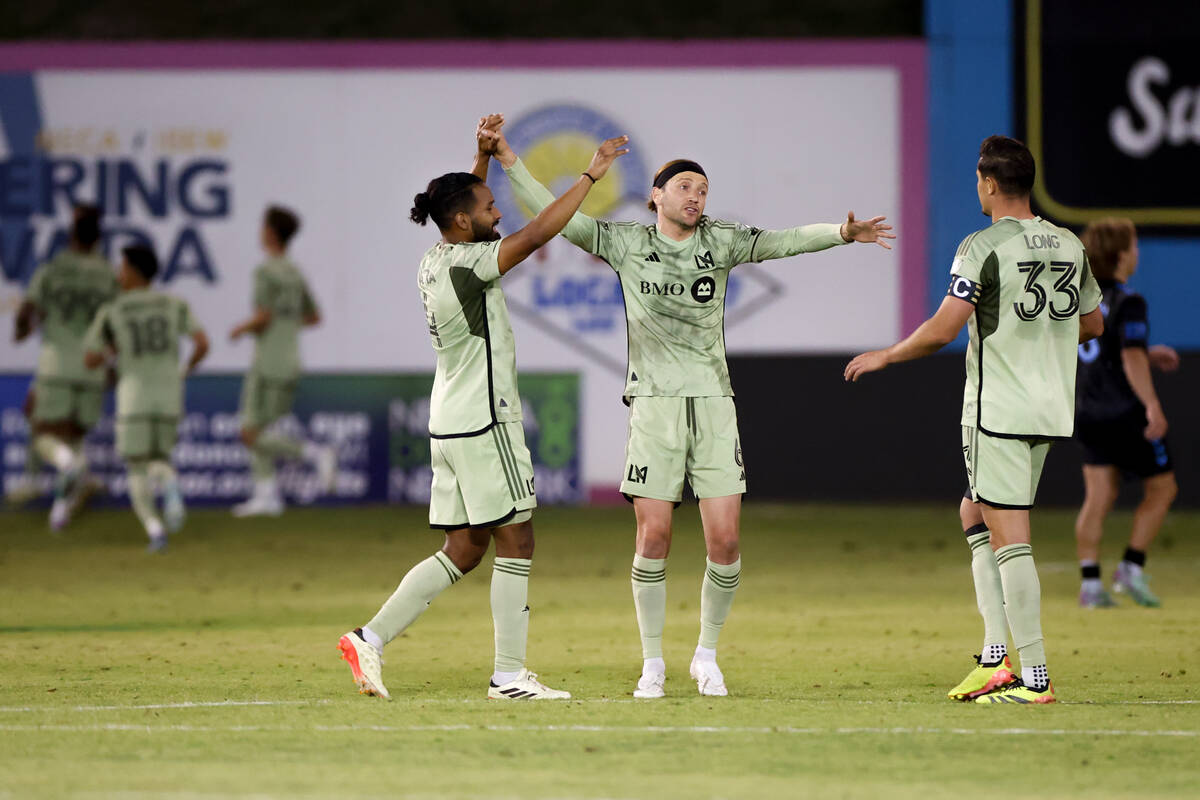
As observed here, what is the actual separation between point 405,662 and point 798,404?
885cm

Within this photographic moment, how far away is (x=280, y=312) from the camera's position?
15625 mm

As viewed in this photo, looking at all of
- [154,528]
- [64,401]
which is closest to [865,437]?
[154,528]

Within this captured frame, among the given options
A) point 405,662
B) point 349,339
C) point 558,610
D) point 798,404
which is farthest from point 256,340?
point 405,662

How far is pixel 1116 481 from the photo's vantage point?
33.8ft

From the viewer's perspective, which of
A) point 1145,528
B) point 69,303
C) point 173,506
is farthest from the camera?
point 69,303

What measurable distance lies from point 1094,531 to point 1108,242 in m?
1.66

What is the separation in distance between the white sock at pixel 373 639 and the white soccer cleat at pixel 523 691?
18.1 inches

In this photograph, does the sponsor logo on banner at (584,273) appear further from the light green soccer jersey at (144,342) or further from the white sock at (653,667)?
the white sock at (653,667)

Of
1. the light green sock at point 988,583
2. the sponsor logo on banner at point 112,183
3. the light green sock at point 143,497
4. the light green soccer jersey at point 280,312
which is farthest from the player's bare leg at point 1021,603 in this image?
the sponsor logo on banner at point 112,183

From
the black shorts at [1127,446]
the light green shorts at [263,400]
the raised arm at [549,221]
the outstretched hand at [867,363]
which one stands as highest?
the raised arm at [549,221]

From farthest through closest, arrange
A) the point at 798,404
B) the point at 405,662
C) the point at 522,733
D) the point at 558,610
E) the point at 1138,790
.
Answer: the point at 798,404 < the point at 558,610 < the point at 405,662 < the point at 522,733 < the point at 1138,790

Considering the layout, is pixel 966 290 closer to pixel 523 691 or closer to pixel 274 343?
pixel 523 691

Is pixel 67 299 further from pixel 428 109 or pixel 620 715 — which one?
pixel 620 715

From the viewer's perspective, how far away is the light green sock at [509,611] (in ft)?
22.3
